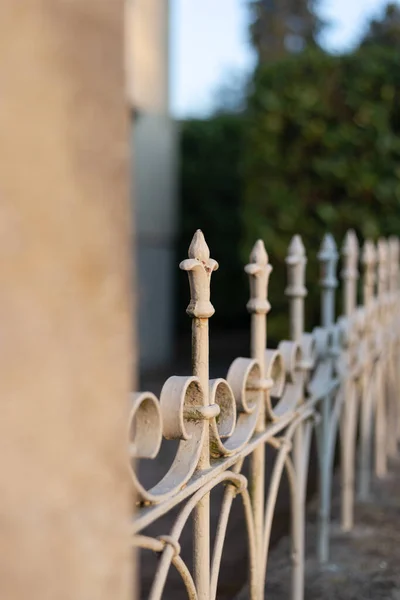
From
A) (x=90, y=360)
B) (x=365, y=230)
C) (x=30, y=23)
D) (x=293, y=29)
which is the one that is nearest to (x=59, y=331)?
(x=90, y=360)

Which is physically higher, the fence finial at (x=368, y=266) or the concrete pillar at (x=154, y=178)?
the concrete pillar at (x=154, y=178)


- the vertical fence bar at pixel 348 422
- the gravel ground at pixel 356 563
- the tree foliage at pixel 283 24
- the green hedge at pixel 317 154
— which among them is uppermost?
the tree foliage at pixel 283 24

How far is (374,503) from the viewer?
3.87 metres

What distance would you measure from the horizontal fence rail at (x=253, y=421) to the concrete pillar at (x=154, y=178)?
552 centimetres

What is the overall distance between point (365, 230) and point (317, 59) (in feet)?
5.75

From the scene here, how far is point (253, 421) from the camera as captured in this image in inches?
80.3

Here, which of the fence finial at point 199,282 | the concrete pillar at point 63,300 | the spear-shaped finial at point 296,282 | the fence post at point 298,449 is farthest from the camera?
the spear-shaped finial at point 296,282

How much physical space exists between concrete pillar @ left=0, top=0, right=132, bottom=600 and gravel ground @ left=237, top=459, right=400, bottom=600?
2190 millimetres

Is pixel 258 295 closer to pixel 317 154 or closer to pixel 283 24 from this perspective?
A: pixel 317 154

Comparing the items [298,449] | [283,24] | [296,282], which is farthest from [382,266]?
[283,24]

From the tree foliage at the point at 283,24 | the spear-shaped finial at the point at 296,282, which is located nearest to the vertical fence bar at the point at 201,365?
the spear-shaped finial at the point at 296,282

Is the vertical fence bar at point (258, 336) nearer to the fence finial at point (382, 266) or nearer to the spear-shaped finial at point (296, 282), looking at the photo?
the spear-shaped finial at point (296, 282)

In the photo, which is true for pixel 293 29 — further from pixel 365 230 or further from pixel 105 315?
pixel 105 315

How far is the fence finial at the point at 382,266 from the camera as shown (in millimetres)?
4219
